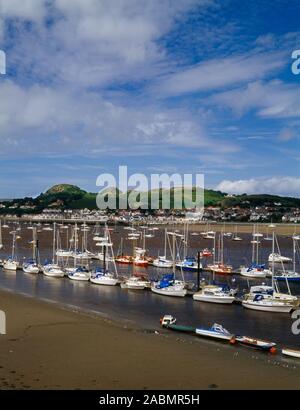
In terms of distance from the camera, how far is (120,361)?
62.4 ft

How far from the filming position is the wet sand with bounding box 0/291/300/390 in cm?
1627

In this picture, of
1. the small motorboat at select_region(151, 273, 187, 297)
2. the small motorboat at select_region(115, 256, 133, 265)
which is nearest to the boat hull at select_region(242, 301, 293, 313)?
the small motorboat at select_region(151, 273, 187, 297)

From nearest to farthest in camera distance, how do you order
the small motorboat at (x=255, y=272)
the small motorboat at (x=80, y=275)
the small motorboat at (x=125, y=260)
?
1. the small motorboat at (x=80, y=275)
2. the small motorboat at (x=255, y=272)
3. the small motorboat at (x=125, y=260)

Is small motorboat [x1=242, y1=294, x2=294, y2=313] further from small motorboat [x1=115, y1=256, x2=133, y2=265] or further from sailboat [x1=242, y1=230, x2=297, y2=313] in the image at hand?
small motorboat [x1=115, y1=256, x2=133, y2=265]

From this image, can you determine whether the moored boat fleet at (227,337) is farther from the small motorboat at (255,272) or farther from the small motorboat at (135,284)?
the small motorboat at (255,272)

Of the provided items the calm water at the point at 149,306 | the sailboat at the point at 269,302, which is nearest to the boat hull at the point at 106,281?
the calm water at the point at 149,306

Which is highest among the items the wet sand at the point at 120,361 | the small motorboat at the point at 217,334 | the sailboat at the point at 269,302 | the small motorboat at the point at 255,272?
the wet sand at the point at 120,361

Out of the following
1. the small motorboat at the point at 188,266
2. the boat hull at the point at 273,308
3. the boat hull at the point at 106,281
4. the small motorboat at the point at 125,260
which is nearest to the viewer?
the boat hull at the point at 273,308

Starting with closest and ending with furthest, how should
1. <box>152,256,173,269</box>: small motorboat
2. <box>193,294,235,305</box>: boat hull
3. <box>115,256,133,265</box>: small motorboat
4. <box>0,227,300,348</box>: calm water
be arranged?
<box>0,227,300,348</box>: calm water
<box>193,294,235,305</box>: boat hull
<box>152,256,173,269</box>: small motorboat
<box>115,256,133,265</box>: small motorboat

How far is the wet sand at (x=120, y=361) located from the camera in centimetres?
1627

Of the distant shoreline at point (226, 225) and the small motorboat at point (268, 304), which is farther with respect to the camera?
the distant shoreline at point (226, 225)

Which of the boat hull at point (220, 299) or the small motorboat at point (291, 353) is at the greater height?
the small motorboat at point (291, 353)
